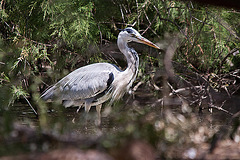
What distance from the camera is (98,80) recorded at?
A: 4.48m

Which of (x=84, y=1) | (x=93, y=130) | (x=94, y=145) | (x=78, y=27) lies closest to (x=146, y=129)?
(x=94, y=145)

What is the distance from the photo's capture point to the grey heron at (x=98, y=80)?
4.48 metres

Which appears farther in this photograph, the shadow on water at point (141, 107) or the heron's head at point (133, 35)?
the heron's head at point (133, 35)

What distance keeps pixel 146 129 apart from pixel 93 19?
382cm

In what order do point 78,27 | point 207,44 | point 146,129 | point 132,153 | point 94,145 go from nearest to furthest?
1. point 132,153
2. point 94,145
3. point 146,129
4. point 78,27
5. point 207,44

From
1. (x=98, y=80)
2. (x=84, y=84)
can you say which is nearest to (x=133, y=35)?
(x=98, y=80)

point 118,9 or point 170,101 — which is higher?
point 118,9

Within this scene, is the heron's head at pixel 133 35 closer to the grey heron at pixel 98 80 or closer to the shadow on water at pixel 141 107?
the grey heron at pixel 98 80

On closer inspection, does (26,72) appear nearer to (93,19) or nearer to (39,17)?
(39,17)

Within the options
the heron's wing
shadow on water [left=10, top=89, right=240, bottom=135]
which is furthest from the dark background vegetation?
the heron's wing

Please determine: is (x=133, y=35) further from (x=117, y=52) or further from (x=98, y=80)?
(x=117, y=52)

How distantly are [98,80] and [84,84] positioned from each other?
0.69 ft

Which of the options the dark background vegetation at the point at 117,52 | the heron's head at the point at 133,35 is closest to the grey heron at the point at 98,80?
the heron's head at the point at 133,35

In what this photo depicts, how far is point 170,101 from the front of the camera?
5398mm
